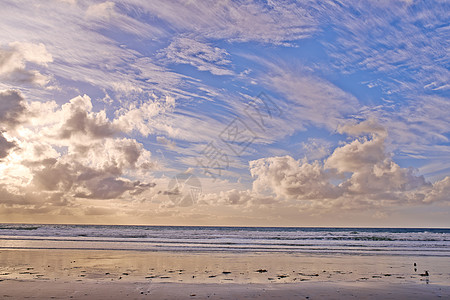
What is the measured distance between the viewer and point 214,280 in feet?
52.3

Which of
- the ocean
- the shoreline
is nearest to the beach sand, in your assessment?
the shoreline

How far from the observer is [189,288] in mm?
14016

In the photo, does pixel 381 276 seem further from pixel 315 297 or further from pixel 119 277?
pixel 119 277

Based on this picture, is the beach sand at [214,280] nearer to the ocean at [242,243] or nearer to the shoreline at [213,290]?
the shoreline at [213,290]

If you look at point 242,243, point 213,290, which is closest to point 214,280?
point 213,290

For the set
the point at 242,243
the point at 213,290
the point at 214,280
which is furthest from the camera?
the point at 242,243

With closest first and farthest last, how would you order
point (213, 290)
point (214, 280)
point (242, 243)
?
point (213, 290) → point (214, 280) → point (242, 243)

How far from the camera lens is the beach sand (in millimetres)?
13016

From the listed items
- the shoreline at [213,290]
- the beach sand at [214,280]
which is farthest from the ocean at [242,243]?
the shoreline at [213,290]

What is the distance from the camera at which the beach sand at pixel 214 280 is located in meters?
13.0

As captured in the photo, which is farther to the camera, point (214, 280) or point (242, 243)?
point (242, 243)

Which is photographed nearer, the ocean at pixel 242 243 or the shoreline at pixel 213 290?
A: the shoreline at pixel 213 290

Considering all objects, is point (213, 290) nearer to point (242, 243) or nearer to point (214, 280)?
point (214, 280)

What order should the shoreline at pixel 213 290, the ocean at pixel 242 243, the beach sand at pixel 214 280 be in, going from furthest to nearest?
the ocean at pixel 242 243 < the beach sand at pixel 214 280 < the shoreline at pixel 213 290
